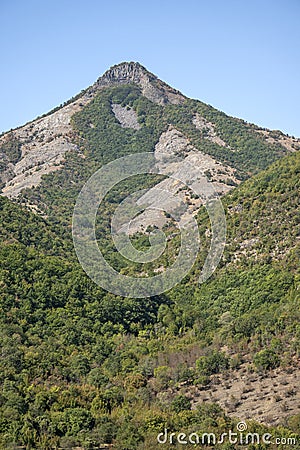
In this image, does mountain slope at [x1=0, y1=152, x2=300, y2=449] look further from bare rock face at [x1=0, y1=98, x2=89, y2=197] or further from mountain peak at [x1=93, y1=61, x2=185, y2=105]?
mountain peak at [x1=93, y1=61, x2=185, y2=105]

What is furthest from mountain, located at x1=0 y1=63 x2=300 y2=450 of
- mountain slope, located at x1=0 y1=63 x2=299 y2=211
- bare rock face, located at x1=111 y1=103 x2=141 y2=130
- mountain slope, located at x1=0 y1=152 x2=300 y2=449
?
bare rock face, located at x1=111 y1=103 x2=141 y2=130

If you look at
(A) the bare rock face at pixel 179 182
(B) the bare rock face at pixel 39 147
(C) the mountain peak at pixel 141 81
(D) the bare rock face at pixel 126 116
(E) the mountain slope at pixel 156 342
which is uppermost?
(C) the mountain peak at pixel 141 81

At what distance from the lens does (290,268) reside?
81.1 m

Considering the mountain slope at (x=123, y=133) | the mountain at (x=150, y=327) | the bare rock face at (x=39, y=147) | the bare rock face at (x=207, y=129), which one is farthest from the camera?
the bare rock face at (x=207, y=129)

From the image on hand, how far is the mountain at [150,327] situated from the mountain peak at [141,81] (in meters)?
35.0

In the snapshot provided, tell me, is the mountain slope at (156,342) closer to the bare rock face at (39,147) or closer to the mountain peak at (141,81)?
the bare rock face at (39,147)

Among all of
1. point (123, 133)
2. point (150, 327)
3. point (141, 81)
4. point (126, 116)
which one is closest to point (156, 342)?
point (150, 327)

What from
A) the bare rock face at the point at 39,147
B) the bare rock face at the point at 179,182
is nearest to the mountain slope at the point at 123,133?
the bare rock face at the point at 39,147

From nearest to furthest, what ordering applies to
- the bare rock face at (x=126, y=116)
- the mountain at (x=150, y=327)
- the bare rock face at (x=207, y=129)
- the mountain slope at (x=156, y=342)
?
the mountain slope at (x=156, y=342) → the mountain at (x=150, y=327) → the bare rock face at (x=207, y=129) → the bare rock face at (x=126, y=116)

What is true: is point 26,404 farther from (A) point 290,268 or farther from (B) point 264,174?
(B) point 264,174

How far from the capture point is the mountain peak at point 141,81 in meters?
179

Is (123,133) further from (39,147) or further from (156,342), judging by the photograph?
(156,342)

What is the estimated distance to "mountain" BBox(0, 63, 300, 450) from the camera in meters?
53.6

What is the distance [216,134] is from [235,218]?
6832 cm
